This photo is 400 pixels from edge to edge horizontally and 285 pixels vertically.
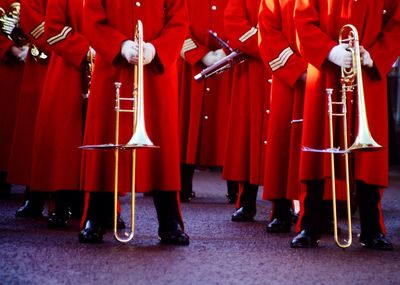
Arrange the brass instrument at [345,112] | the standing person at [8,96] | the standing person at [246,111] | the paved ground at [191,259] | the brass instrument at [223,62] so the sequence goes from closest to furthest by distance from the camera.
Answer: the paved ground at [191,259] < the brass instrument at [345,112] < the standing person at [246,111] < the brass instrument at [223,62] < the standing person at [8,96]

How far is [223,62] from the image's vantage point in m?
5.95

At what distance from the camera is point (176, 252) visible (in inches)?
169

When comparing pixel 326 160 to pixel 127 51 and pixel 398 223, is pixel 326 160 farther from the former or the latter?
pixel 398 223

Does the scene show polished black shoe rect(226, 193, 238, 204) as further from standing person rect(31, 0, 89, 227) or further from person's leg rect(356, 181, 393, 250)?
person's leg rect(356, 181, 393, 250)

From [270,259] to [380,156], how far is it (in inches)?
32.5

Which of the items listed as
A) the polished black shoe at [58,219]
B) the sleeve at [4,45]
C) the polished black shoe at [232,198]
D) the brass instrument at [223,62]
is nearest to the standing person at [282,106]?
the brass instrument at [223,62]

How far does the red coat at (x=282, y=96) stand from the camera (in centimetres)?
490

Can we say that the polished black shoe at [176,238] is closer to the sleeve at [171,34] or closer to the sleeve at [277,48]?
the sleeve at [171,34]

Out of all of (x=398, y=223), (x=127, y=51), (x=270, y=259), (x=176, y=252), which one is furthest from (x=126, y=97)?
(x=398, y=223)

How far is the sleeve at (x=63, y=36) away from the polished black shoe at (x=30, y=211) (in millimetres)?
1108

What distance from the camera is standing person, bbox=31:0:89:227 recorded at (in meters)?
5.16

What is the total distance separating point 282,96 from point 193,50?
162 centimetres

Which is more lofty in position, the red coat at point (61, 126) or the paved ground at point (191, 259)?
the red coat at point (61, 126)

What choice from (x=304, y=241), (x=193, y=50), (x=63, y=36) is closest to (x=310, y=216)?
(x=304, y=241)
